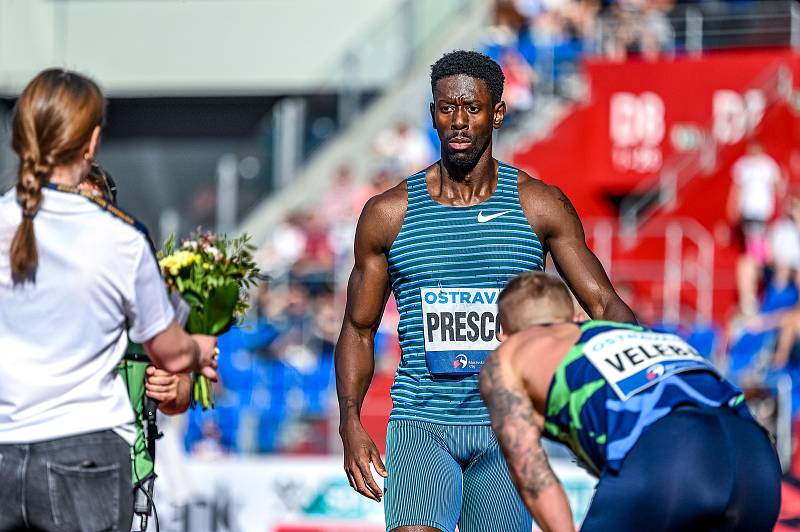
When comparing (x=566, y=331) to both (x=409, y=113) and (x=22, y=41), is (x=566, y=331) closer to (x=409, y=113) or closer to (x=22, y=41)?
(x=409, y=113)

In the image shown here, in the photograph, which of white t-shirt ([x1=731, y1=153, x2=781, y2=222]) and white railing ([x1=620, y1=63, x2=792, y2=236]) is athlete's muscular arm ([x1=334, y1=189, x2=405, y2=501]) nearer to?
white t-shirt ([x1=731, y1=153, x2=781, y2=222])

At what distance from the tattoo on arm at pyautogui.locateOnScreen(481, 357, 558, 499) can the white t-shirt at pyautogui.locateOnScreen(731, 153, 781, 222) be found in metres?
11.6

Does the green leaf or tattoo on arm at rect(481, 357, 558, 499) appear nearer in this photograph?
tattoo on arm at rect(481, 357, 558, 499)

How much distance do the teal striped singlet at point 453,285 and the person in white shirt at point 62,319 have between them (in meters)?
1.53

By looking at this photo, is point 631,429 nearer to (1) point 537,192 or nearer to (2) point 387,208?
(1) point 537,192

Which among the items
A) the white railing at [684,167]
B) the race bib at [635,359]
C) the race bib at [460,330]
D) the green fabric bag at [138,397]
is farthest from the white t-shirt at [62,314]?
the white railing at [684,167]

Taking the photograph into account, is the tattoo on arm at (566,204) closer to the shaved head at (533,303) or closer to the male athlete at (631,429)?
the shaved head at (533,303)

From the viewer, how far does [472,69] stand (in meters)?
5.65

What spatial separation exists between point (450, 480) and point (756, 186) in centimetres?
1087

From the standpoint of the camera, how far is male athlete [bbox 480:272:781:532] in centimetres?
417

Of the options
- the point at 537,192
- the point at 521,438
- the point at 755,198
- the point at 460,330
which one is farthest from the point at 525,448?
the point at 755,198

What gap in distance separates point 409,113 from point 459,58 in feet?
46.1

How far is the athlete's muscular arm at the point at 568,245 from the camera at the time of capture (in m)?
5.61

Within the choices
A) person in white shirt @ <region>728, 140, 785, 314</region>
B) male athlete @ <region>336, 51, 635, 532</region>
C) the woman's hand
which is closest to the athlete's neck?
male athlete @ <region>336, 51, 635, 532</region>
